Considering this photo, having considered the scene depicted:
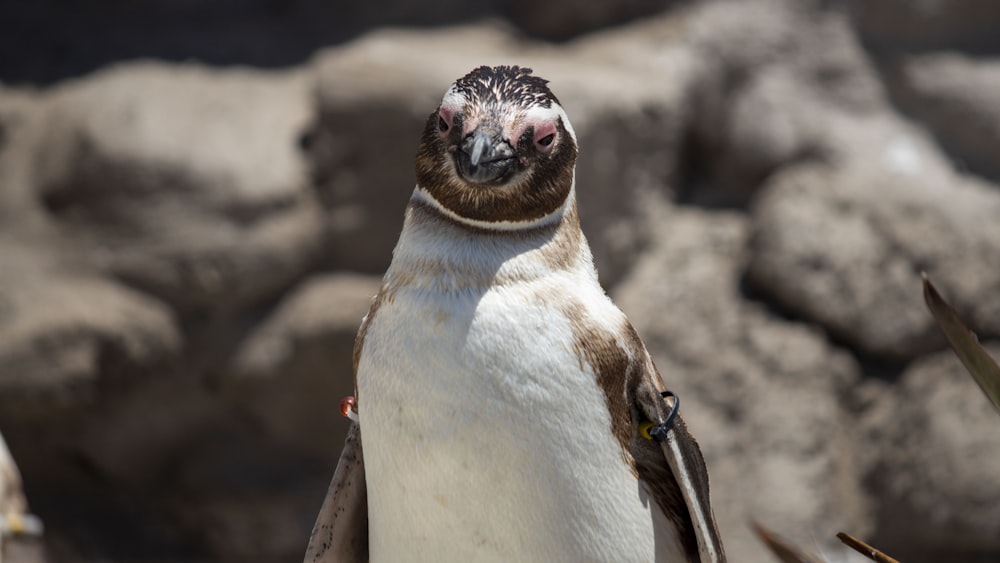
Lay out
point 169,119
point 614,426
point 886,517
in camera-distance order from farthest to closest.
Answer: point 169,119 → point 886,517 → point 614,426

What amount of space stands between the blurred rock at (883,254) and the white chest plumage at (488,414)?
8.98 ft

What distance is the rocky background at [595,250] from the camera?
4.27 meters

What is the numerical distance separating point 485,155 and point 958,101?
338 centimetres

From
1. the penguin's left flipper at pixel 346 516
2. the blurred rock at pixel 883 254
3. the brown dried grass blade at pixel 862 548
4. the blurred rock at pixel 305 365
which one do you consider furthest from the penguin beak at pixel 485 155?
the blurred rock at pixel 883 254

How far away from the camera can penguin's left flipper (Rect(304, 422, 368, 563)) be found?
189 cm

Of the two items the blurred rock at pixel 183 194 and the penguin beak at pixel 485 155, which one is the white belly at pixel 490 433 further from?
the blurred rock at pixel 183 194

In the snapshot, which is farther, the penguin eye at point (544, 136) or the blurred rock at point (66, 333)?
the blurred rock at point (66, 333)

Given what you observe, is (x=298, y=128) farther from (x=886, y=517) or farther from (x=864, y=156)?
(x=886, y=517)

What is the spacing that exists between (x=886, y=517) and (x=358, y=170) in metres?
2.21

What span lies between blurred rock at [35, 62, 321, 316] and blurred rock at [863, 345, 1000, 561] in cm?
217

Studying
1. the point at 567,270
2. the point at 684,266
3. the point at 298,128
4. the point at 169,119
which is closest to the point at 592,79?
the point at 684,266

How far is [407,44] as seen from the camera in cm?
483

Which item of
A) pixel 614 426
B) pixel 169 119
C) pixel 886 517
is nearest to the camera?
pixel 614 426

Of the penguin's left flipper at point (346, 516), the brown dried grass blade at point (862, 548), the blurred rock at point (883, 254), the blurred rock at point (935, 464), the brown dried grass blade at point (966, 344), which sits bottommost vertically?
the blurred rock at point (935, 464)
